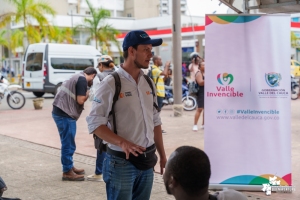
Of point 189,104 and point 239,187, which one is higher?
point 189,104

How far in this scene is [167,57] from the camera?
1779 inches

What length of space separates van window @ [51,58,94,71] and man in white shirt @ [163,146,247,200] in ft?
63.4

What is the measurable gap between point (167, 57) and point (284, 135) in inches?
1578

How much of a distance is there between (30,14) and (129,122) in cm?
2817

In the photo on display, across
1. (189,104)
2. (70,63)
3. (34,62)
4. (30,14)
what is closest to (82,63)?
(70,63)

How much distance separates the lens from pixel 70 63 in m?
21.4

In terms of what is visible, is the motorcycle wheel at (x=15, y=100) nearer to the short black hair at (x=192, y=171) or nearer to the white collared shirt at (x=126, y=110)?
the white collared shirt at (x=126, y=110)

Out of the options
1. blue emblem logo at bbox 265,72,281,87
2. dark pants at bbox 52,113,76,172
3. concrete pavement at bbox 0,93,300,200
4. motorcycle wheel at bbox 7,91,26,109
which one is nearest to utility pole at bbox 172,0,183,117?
concrete pavement at bbox 0,93,300,200

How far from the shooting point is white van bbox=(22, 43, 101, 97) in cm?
2075

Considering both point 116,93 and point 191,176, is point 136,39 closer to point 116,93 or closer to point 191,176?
point 116,93

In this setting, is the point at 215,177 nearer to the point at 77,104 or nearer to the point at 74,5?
the point at 77,104

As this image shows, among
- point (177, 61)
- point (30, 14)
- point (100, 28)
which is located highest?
point (30, 14)

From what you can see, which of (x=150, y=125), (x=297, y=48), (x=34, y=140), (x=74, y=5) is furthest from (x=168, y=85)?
(x=74, y=5)

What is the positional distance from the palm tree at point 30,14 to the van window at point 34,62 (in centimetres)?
894
